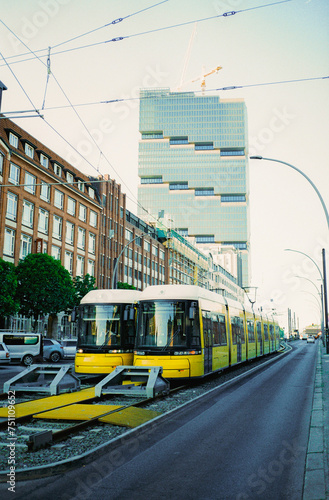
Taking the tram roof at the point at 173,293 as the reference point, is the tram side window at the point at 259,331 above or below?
below

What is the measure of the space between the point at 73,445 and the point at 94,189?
55274 millimetres

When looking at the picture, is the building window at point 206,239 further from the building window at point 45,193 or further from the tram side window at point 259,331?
the tram side window at point 259,331

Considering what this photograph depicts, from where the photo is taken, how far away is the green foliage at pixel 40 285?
1481 inches

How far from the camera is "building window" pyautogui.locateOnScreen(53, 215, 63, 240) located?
Answer: 50.0 m

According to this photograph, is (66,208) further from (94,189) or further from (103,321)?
(103,321)

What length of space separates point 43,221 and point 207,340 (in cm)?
3565

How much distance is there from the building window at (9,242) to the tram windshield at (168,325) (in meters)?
29.8

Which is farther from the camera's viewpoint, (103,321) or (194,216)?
(194,216)

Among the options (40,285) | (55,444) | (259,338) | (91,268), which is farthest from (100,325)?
(91,268)

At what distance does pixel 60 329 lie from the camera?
50.4 metres

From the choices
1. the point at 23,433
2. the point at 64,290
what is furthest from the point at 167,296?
the point at 64,290

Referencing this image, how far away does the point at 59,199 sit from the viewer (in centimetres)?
5144

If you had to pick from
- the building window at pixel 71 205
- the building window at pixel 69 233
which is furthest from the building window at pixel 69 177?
the building window at pixel 69 233

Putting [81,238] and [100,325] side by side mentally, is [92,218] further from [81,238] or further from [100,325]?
[100,325]
